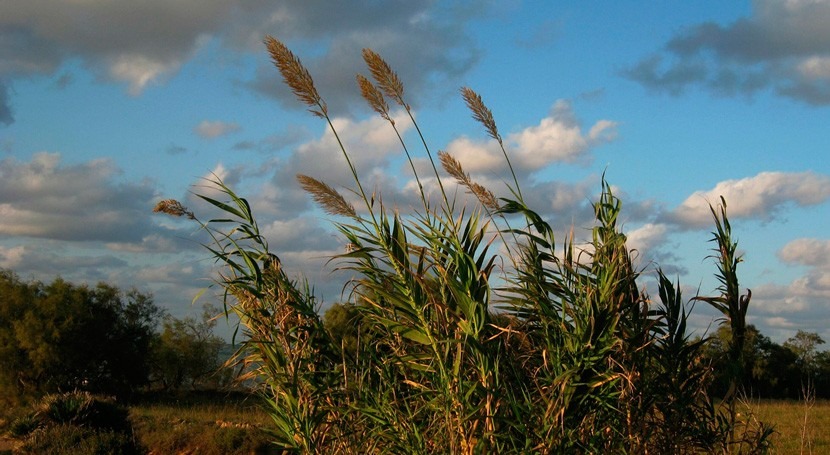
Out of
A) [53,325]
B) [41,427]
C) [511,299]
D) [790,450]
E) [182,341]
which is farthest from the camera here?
[182,341]

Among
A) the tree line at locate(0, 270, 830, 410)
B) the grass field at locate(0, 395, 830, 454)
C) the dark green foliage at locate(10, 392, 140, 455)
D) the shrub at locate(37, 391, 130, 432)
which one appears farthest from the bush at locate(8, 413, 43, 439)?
the tree line at locate(0, 270, 830, 410)

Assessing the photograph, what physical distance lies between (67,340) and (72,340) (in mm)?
187

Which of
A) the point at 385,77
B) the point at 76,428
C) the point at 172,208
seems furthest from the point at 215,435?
the point at 385,77

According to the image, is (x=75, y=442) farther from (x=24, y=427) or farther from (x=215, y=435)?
(x=215, y=435)

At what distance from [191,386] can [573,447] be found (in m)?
32.5

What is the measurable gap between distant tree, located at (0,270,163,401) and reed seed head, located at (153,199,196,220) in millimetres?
25715

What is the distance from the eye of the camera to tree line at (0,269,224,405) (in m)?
28.1

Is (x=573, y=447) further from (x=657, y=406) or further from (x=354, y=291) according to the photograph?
(x=354, y=291)

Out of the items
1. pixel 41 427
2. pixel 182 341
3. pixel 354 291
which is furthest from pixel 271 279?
pixel 182 341

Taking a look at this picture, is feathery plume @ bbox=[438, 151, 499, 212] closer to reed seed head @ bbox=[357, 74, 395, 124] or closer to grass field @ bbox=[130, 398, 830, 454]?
reed seed head @ bbox=[357, 74, 395, 124]

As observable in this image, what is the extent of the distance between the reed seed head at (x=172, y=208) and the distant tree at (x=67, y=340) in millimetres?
25715

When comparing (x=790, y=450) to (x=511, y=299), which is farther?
(x=790, y=450)

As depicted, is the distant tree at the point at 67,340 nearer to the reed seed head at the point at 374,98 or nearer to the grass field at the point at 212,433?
the grass field at the point at 212,433

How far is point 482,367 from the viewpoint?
416 cm
